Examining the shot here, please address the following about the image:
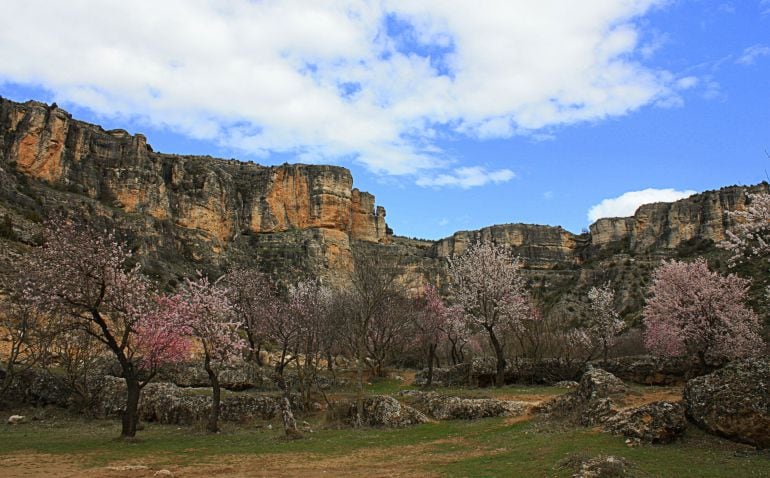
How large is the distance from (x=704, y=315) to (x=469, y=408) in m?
14.9

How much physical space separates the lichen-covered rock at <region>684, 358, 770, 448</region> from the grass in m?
0.36

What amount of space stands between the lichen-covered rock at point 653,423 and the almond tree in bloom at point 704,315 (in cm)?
1608

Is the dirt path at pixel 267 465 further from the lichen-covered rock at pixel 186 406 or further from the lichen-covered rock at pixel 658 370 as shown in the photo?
the lichen-covered rock at pixel 658 370

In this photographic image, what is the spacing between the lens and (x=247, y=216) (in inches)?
4124

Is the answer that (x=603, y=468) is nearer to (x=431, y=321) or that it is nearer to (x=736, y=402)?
(x=736, y=402)

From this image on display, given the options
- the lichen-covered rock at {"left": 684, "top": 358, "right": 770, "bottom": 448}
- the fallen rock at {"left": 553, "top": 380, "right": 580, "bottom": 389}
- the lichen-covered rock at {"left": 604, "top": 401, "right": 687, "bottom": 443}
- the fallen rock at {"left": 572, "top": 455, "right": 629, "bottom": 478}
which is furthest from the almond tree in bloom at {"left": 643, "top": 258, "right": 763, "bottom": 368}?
the fallen rock at {"left": 572, "top": 455, "right": 629, "bottom": 478}

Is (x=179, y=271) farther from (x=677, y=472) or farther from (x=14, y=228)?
(x=677, y=472)

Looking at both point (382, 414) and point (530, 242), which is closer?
point (382, 414)

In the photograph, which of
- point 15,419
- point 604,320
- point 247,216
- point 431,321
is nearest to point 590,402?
point 431,321

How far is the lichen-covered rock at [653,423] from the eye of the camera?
41.3ft

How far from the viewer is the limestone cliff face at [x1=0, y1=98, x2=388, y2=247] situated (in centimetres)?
7612

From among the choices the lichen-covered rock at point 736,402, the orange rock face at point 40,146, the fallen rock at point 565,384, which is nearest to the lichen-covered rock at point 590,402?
the lichen-covered rock at point 736,402

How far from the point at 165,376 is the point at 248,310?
6985mm

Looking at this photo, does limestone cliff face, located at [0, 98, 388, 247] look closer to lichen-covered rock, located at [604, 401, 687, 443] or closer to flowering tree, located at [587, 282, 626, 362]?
flowering tree, located at [587, 282, 626, 362]
